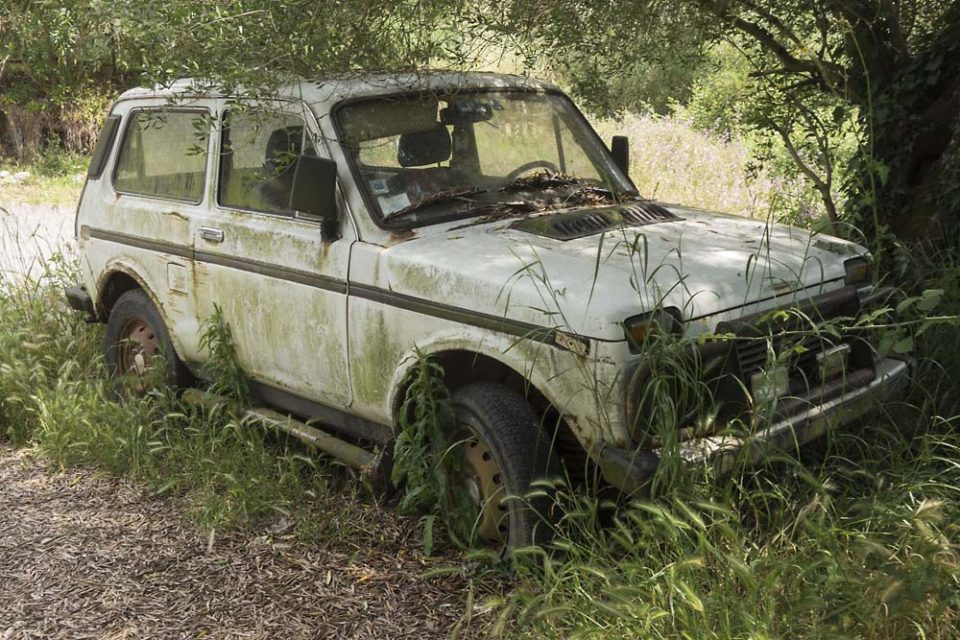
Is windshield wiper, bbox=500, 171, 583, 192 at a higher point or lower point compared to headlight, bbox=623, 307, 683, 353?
higher

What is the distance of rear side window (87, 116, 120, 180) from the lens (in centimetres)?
601

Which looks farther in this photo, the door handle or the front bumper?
the door handle

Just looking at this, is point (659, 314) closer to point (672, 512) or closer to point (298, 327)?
point (672, 512)

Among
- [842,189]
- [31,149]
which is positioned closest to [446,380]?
[842,189]

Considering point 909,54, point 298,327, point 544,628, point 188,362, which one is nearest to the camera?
point 544,628

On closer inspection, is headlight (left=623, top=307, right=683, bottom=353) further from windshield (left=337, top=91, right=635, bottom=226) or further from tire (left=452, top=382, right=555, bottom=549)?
windshield (left=337, top=91, right=635, bottom=226)

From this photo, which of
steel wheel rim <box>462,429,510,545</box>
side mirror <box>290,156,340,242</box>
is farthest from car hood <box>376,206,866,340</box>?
steel wheel rim <box>462,429,510,545</box>

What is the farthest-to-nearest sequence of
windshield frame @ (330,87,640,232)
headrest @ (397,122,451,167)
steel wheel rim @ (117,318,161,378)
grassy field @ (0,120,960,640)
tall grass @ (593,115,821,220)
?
1. tall grass @ (593,115,821,220)
2. steel wheel rim @ (117,318,161,378)
3. headrest @ (397,122,451,167)
4. windshield frame @ (330,87,640,232)
5. grassy field @ (0,120,960,640)

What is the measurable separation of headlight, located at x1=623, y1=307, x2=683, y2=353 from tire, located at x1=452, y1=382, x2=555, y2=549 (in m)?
0.56

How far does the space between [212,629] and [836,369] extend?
8.64 feet

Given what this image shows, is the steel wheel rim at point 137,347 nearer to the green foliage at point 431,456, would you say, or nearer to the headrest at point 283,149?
the headrest at point 283,149

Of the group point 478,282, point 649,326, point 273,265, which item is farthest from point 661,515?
point 273,265

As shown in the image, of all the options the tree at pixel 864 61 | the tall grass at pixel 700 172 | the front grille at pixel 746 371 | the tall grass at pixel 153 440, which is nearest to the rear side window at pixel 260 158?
the tall grass at pixel 153 440

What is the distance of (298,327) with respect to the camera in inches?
185
